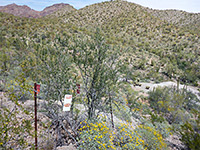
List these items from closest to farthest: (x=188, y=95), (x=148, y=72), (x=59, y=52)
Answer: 1. (x=59, y=52)
2. (x=188, y=95)
3. (x=148, y=72)

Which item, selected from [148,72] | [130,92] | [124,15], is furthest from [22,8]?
[130,92]

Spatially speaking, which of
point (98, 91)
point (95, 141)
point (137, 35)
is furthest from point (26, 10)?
point (95, 141)

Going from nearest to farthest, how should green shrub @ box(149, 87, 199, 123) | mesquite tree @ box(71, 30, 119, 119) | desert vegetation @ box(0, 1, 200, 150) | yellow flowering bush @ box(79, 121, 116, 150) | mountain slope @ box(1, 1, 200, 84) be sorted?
yellow flowering bush @ box(79, 121, 116, 150), desert vegetation @ box(0, 1, 200, 150), mesquite tree @ box(71, 30, 119, 119), green shrub @ box(149, 87, 199, 123), mountain slope @ box(1, 1, 200, 84)

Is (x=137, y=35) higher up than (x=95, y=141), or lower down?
higher up

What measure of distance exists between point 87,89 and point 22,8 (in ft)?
204

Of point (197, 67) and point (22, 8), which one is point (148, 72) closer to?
point (197, 67)

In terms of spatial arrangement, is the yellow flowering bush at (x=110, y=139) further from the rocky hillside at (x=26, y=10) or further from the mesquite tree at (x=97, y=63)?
the rocky hillside at (x=26, y=10)

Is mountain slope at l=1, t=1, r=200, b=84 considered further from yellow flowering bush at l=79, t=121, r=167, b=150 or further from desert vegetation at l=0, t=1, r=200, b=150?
yellow flowering bush at l=79, t=121, r=167, b=150

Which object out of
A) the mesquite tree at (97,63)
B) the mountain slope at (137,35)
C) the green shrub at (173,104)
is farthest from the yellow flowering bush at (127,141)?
the mountain slope at (137,35)

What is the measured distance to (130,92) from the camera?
1151 centimetres

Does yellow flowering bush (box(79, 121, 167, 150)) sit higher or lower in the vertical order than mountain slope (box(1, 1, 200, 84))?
lower

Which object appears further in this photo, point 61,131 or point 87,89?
point 61,131

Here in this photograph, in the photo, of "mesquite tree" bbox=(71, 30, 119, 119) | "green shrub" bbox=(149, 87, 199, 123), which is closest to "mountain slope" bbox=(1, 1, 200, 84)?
"green shrub" bbox=(149, 87, 199, 123)

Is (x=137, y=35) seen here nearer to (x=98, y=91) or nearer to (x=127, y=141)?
(x=98, y=91)
